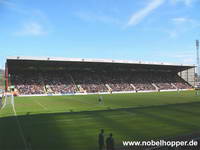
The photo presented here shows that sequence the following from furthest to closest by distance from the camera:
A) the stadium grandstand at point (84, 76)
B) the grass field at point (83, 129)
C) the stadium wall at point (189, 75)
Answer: the stadium wall at point (189, 75), the stadium grandstand at point (84, 76), the grass field at point (83, 129)

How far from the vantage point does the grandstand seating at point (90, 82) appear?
69.8 metres

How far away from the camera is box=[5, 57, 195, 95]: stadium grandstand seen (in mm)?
67875

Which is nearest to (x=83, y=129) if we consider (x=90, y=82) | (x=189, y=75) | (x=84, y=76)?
(x=90, y=82)

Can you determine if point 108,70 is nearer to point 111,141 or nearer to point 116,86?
point 116,86

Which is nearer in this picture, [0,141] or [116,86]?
[0,141]

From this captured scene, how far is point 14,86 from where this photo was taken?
2611 inches

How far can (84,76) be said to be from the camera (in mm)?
80688

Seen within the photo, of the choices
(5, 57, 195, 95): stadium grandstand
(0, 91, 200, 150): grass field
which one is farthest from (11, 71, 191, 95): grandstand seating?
(0, 91, 200, 150): grass field

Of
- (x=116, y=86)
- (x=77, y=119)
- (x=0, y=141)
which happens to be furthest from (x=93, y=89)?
(x=0, y=141)

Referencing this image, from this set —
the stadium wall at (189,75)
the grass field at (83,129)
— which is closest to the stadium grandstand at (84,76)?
the stadium wall at (189,75)

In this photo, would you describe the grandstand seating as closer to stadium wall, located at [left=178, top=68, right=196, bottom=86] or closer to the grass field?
stadium wall, located at [left=178, top=68, right=196, bottom=86]

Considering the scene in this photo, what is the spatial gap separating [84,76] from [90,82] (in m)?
3.78

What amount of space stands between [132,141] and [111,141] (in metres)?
3.24

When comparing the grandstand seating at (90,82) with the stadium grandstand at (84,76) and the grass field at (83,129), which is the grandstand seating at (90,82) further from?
the grass field at (83,129)
